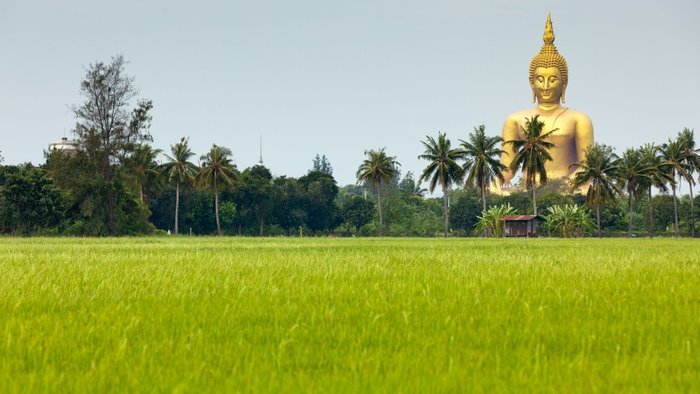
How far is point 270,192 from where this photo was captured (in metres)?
98.8

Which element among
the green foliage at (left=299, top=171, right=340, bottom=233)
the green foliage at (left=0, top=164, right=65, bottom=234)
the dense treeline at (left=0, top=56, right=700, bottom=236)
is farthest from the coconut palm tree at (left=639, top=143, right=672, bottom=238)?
the green foliage at (left=0, top=164, right=65, bottom=234)

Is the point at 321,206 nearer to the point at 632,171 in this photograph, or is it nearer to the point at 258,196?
the point at 258,196

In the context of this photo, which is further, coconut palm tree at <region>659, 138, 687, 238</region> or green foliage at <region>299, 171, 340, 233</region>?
green foliage at <region>299, 171, 340, 233</region>

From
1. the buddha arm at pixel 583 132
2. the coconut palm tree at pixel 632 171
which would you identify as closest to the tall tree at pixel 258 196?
the coconut palm tree at pixel 632 171

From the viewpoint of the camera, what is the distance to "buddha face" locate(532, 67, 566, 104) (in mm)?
119938

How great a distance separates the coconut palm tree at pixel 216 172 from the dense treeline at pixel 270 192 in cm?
17

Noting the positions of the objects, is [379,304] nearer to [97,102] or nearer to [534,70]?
[97,102]

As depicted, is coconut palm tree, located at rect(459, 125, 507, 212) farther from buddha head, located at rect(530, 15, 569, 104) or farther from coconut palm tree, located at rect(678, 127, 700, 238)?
buddha head, located at rect(530, 15, 569, 104)

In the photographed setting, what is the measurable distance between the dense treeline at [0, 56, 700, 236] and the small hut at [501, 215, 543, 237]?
1.04 metres

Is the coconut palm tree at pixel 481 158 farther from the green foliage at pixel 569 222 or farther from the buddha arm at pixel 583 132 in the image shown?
the buddha arm at pixel 583 132

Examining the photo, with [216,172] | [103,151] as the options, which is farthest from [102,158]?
[216,172]

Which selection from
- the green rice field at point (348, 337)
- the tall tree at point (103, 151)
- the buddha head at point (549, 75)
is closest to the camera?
the green rice field at point (348, 337)

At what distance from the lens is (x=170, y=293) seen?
790 centimetres

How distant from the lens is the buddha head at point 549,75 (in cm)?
11962
